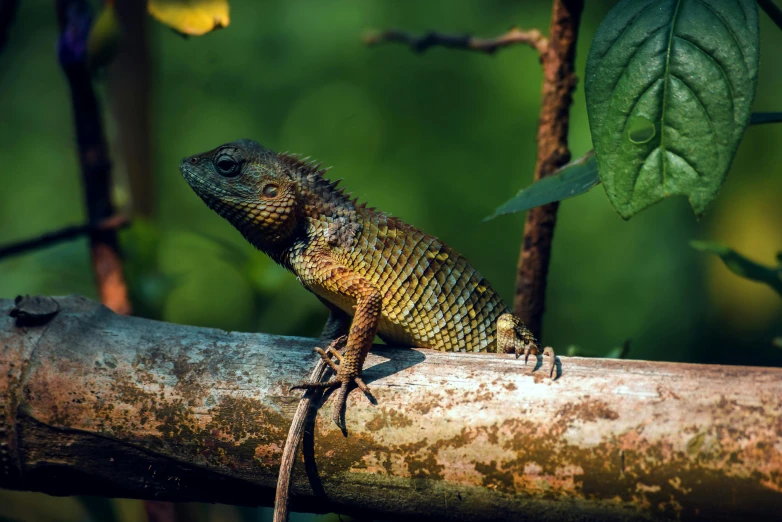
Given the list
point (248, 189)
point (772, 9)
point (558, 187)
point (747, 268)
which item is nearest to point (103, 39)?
point (248, 189)

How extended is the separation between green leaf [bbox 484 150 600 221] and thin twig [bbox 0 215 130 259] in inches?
66.0

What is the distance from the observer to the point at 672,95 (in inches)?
56.4

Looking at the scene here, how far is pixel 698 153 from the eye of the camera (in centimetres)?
137

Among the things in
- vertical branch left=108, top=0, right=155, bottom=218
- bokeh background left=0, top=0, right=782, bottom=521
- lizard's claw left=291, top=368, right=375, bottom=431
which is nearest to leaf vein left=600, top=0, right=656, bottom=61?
lizard's claw left=291, top=368, right=375, bottom=431

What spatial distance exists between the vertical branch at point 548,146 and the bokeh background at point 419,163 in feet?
8.51

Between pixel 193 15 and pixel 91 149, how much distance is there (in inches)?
37.6

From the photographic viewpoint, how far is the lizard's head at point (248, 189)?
2.27m

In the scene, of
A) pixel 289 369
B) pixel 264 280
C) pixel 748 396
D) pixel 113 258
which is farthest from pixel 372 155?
pixel 748 396

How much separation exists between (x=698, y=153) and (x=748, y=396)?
21.2 inches

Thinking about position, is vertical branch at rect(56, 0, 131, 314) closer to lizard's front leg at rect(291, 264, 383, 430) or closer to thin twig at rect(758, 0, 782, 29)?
lizard's front leg at rect(291, 264, 383, 430)

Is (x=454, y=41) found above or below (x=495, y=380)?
above

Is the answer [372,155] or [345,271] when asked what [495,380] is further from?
[372,155]

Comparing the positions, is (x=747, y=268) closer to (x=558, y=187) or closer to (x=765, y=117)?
(x=765, y=117)

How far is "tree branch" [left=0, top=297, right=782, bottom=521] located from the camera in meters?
1.39
